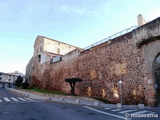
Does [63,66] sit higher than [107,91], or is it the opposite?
[63,66]

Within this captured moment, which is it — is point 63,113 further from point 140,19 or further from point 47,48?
point 47,48

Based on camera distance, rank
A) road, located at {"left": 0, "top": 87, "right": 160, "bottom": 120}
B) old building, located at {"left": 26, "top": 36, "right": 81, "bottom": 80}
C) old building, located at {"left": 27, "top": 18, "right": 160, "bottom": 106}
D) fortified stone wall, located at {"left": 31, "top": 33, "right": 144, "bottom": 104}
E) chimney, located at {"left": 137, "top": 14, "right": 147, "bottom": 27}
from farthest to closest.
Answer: old building, located at {"left": 26, "top": 36, "right": 81, "bottom": 80} < chimney, located at {"left": 137, "top": 14, "right": 147, "bottom": 27} < fortified stone wall, located at {"left": 31, "top": 33, "right": 144, "bottom": 104} < old building, located at {"left": 27, "top": 18, "right": 160, "bottom": 106} < road, located at {"left": 0, "top": 87, "right": 160, "bottom": 120}

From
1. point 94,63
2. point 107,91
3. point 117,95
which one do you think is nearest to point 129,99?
point 117,95

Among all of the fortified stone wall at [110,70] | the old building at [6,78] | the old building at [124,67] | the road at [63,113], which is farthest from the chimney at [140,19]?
the old building at [6,78]

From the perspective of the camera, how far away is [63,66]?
22.8m

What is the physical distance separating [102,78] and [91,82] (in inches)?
73.8

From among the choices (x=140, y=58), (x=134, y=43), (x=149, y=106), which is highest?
(x=134, y=43)

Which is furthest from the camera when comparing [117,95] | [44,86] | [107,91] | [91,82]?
[44,86]

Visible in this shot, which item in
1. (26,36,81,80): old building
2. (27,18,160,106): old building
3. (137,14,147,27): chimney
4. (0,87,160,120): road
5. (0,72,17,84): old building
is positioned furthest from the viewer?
(0,72,17,84): old building

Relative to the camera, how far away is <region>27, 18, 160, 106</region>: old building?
430 inches

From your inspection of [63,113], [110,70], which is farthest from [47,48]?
[63,113]

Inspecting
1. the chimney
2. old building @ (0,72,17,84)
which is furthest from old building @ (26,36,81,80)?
old building @ (0,72,17,84)

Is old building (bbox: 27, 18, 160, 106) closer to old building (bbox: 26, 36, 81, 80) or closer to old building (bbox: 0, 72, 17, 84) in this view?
old building (bbox: 26, 36, 81, 80)

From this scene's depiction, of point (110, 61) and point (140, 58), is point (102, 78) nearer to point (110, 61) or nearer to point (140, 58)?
point (110, 61)
